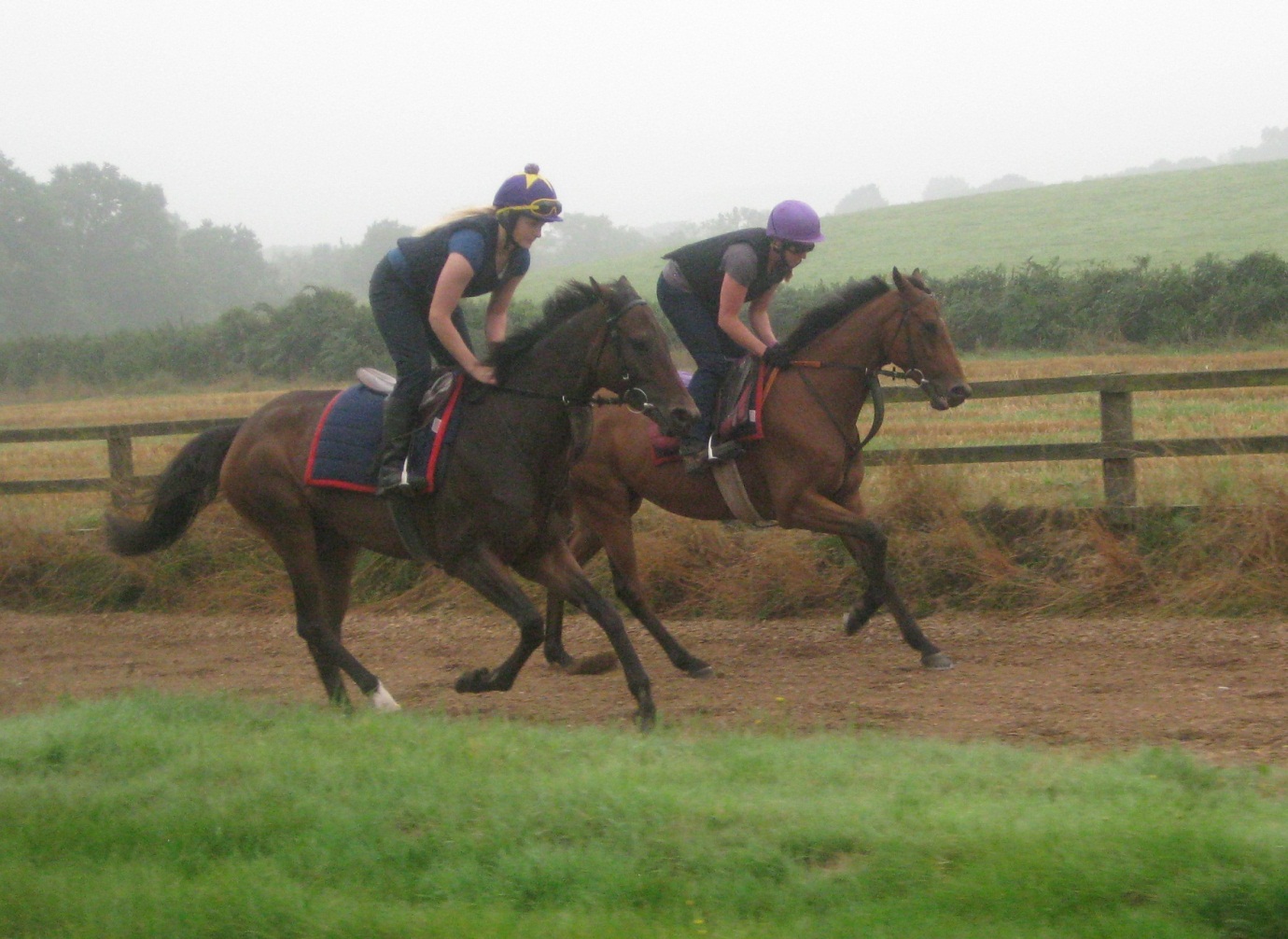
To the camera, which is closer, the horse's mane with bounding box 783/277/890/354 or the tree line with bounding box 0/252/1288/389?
the horse's mane with bounding box 783/277/890/354

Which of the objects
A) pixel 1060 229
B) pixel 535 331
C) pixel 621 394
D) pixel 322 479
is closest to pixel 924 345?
pixel 621 394

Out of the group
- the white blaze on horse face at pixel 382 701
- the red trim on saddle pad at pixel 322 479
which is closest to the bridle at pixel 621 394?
the red trim on saddle pad at pixel 322 479

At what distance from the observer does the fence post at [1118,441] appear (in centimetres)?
915

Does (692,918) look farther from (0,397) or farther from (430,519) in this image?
(0,397)

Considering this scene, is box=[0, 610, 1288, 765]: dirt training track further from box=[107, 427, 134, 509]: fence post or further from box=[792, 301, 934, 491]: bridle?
box=[107, 427, 134, 509]: fence post

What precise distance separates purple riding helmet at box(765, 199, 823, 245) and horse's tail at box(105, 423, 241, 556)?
3274 mm

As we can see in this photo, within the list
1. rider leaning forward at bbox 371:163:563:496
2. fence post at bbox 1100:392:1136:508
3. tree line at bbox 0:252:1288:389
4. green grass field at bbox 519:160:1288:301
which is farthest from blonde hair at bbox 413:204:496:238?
green grass field at bbox 519:160:1288:301

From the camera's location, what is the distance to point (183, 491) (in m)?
7.82

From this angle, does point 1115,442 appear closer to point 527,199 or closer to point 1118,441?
point 1118,441

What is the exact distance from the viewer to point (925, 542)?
9234 millimetres

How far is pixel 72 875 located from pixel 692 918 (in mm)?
1982

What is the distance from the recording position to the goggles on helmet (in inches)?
259

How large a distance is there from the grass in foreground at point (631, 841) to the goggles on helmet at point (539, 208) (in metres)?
2.62

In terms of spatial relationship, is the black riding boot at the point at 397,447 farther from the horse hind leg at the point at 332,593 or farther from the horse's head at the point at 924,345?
the horse's head at the point at 924,345
